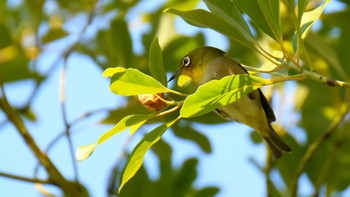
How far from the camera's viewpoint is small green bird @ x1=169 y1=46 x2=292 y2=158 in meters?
2.48

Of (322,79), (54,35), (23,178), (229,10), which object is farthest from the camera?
(54,35)

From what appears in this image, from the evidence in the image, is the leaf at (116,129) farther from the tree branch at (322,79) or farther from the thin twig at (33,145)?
the thin twig at (33,145)

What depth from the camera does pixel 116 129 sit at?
65.1 inches

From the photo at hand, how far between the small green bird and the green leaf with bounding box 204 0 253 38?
687 mm

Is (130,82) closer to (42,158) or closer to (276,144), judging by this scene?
(42,158)

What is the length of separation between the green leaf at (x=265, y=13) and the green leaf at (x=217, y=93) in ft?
0.61

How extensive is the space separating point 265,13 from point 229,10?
0.11m

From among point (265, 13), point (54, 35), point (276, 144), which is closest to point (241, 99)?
point (276, 144)

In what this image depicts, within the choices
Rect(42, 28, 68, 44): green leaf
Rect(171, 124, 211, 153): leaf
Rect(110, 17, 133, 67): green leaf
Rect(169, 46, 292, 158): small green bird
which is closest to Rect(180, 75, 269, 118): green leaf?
Rect(169, 46, 292, 158): small green bird

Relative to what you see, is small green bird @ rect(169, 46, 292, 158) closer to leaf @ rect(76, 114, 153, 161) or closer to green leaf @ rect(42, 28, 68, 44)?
leaf @ rect(76, 114, 153, 161)

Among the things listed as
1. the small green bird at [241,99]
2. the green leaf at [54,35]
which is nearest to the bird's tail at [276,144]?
the small green bird at [241,99]

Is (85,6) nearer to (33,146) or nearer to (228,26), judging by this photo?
(33,146)

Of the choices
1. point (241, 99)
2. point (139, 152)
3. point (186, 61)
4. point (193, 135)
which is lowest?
point (193, 135)

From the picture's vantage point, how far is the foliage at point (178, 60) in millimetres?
1753
